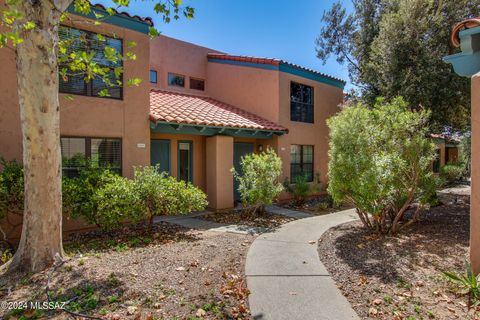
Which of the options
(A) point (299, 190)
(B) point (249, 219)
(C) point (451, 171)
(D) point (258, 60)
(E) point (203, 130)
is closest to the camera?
(B) point (249, 219)

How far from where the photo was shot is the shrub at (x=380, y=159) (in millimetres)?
6594

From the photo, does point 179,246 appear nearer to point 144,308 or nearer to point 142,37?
point 144,308

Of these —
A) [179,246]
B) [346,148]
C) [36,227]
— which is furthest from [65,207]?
[346,148]

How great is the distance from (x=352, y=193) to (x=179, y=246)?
13.7 feet

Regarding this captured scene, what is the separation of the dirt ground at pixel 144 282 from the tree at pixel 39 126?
0.50 m

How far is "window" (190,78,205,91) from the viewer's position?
1503 centimetres

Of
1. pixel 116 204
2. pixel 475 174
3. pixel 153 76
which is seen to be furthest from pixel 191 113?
pixel 475 174

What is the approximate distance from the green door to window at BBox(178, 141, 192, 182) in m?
0.51

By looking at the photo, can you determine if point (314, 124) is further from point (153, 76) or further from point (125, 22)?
point (125, 22)

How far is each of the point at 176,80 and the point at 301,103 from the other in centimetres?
612

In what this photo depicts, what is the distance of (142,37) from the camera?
9484mm

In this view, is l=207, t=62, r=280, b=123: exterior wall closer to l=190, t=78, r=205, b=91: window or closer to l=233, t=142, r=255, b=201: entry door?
l=190, t=78, r=205, b=91: window

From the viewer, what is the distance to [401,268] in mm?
5242

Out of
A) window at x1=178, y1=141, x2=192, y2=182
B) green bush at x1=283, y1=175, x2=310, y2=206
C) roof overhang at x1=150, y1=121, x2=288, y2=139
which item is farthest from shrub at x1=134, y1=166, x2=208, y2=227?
green bush at x1=283, y1=175, x2=310, y2=206
